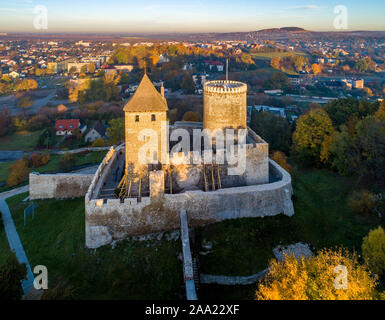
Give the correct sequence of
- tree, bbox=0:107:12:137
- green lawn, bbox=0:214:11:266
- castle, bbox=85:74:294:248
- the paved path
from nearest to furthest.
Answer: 1. the paved path
2. castle, bbox=85:74:294:248
3. green lawn, bbox=0:214:11:266
4. tree, bbox=0:107:12:137

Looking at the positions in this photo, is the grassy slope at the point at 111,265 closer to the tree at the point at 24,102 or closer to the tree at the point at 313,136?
the tree at the point at 313,136

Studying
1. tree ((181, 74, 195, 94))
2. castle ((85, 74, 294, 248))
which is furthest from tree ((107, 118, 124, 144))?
tree ((181, 74, 195, 94))

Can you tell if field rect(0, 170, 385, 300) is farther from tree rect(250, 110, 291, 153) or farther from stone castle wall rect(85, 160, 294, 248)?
tree rect(250, 110, 291, 153)

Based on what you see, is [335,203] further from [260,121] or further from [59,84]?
[59,84]

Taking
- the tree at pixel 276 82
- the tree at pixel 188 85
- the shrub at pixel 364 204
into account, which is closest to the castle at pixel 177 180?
the shrub at pixel 364 204
